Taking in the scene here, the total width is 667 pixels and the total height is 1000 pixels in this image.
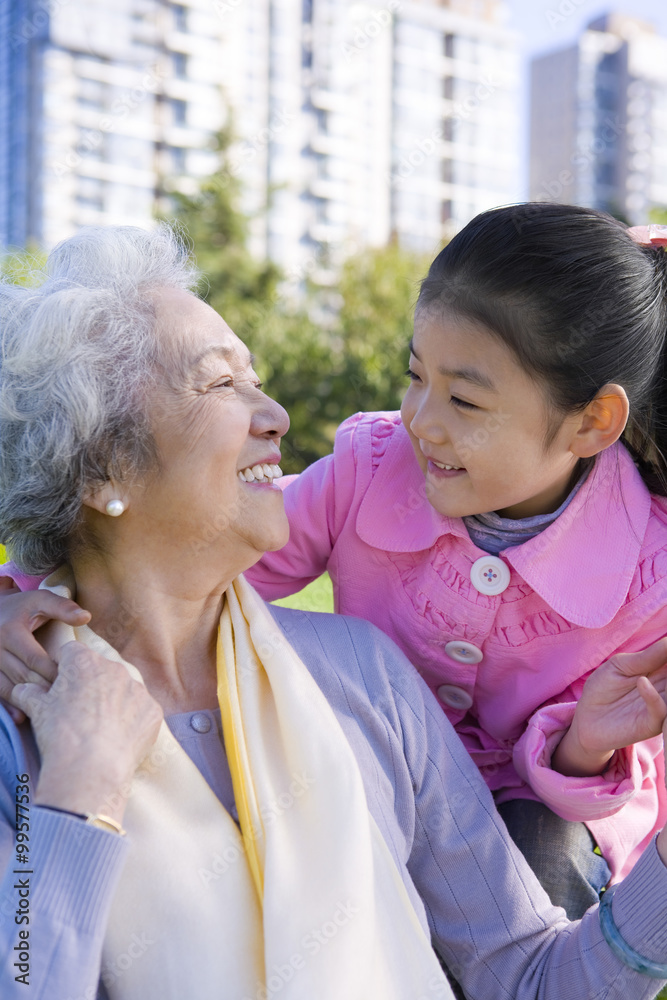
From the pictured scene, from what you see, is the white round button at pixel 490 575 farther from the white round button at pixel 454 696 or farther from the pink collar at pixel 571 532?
the white round button at pixel 454 696

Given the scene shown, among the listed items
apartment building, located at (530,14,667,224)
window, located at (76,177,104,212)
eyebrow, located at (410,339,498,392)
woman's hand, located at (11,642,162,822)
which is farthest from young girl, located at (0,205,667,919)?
apartment building, located at (530,14,667,224)

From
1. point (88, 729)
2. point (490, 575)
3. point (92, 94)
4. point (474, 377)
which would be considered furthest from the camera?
point (92, 94)

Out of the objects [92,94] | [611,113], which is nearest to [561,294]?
[92,94]

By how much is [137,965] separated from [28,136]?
1953 inches

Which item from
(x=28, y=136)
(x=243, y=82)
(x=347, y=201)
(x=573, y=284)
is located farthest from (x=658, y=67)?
(x=573, y=284)

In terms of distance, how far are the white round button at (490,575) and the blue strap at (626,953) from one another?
0.66 meters

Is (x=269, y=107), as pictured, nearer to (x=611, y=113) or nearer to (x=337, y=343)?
(x=611, y=113)

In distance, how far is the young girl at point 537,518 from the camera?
197 centimetres

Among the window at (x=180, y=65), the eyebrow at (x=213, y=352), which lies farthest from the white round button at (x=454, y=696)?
the window at (x=180, y=65)

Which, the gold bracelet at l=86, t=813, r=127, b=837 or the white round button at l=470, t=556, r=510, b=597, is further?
the white round button at l=470, t=556, r=510, b=597

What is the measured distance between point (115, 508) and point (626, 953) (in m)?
1.25

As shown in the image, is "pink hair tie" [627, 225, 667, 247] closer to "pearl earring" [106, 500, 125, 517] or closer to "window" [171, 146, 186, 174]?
"pearl earring" [106, 500, 125, 517]

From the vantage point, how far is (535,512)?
2172 millimetres

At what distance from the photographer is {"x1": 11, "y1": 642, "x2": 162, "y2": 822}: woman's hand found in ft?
4.81
